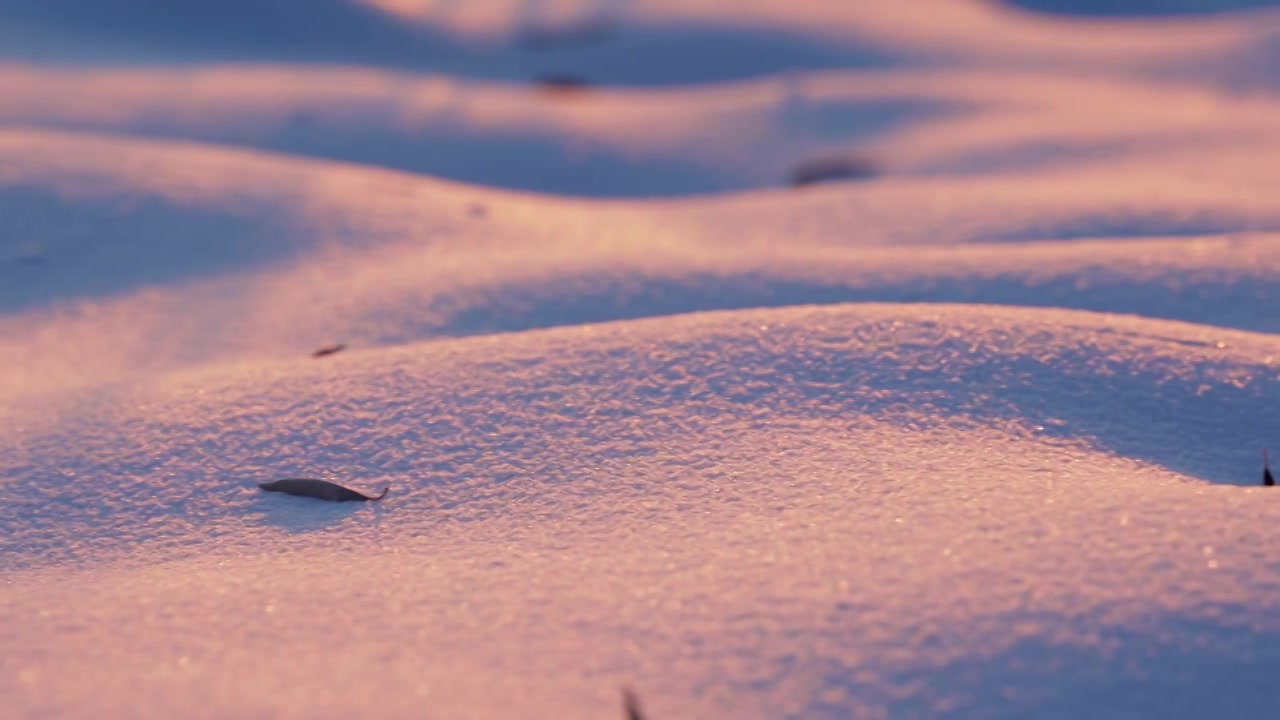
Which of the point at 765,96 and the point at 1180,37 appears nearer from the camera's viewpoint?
the point at 765,96

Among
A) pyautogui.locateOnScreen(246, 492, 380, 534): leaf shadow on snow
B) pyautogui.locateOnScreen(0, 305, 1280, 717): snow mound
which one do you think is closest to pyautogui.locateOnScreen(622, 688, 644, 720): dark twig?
pyautogui.locateOnScreen(0, 305, 1280, 717): snow mound

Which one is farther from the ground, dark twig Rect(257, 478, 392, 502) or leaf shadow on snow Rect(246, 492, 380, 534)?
dark twig Rect(257, 478, 392, 502)

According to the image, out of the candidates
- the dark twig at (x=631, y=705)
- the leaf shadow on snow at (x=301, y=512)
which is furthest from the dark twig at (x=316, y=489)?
the dark twig at (x=631, y=705)

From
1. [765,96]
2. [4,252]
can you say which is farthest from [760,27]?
[4,252]

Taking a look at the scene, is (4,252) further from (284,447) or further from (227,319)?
(284,447)

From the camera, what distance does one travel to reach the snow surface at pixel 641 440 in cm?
91

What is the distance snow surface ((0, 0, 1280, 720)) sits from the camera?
911mm

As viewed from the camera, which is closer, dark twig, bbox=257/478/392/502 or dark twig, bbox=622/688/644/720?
dark twig, bbox=622/688/644/720

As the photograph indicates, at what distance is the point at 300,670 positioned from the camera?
93 centimetres

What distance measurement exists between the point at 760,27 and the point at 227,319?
3523 mm

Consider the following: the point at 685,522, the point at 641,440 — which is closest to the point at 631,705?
the point at 685,522

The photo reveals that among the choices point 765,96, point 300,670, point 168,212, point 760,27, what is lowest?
point 300,670

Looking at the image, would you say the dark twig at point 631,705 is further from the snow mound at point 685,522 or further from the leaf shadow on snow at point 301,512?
the leaf shadow on snow at point 301,512

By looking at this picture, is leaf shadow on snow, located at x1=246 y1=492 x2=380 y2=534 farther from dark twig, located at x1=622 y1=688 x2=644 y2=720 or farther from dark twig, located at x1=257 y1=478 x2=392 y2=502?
dark twig, located at x1=622 y1=688 x2=644 y2=720
